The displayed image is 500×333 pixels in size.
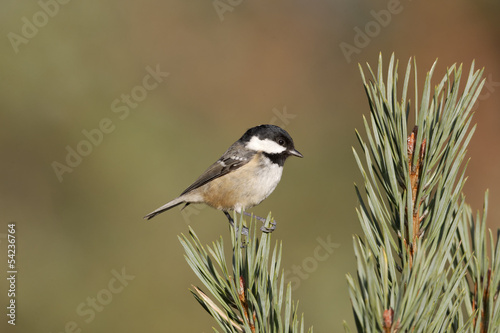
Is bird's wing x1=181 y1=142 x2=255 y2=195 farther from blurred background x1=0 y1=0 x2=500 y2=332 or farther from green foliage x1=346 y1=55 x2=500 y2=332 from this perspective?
green foliage x1=346 y1=55 x2=500 y2=332

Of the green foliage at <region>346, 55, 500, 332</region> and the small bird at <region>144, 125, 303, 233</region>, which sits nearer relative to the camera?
the green foliage at <region>346, 55, 500, 332</region>

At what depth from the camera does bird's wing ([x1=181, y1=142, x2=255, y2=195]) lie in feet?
8.98

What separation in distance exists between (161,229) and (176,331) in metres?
0.62

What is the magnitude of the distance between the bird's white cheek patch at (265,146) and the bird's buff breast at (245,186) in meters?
0.05

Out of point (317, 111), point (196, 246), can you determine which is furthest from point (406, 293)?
point (317, 111)

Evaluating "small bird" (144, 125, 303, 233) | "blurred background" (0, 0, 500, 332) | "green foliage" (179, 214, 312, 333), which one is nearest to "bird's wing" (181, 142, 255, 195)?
"small bird" (144, 125, 303, 233)

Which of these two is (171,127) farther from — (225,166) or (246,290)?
(246,290)

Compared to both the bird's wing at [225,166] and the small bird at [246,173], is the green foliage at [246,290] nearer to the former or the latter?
the small bird at [246,173]

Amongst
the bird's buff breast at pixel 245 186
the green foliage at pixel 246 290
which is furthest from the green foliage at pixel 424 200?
the bird's buff breast at pixel 245 186

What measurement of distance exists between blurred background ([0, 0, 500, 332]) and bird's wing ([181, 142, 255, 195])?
465mm

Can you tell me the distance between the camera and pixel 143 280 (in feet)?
9.85

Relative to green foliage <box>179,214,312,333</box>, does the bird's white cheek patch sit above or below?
above

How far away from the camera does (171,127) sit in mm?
3498

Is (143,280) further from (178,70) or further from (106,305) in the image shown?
(178,70)
